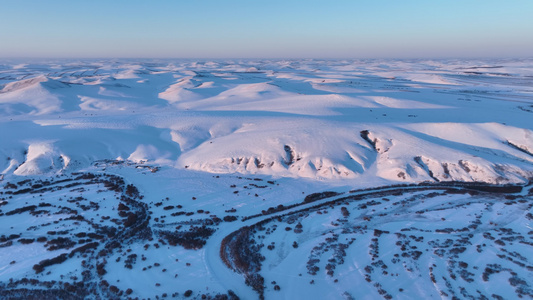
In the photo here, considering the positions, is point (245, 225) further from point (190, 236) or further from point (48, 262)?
point (48, 262)

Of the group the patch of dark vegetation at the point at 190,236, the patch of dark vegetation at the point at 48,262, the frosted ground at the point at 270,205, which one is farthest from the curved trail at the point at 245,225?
the patch of dark vegetation at the point at 48,262

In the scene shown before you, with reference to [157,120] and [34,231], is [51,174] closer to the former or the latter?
[34,231]

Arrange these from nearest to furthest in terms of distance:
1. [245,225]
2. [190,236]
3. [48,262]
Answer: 1. [48,262]
2. [190,236]
3. [245,225]

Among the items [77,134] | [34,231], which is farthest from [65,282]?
[77,134]

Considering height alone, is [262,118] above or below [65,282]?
above

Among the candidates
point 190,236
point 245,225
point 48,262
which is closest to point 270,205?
point 245,225

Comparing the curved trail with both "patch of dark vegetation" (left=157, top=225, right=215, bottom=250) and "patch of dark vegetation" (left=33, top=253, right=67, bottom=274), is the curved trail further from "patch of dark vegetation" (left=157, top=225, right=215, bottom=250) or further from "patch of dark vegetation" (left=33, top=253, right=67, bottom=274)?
"patch of dark vegetation" (left=33, top=253, right=67, bottom=274)

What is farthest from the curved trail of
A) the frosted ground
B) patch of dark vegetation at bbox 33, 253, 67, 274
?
patch of dark vegetation at bbox 33, 253, 67, 274

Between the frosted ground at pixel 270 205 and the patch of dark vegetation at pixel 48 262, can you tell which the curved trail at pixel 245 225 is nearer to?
the frosted ground at pixel 270 205
